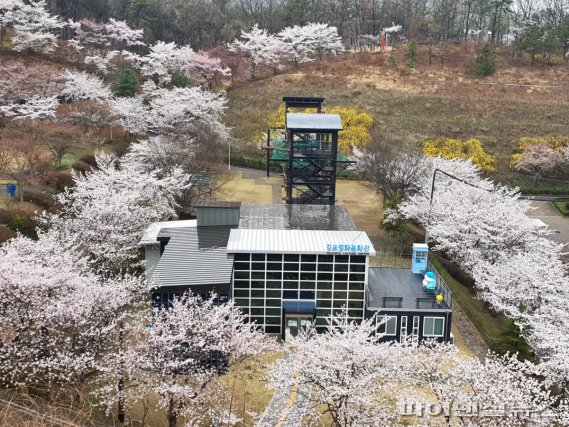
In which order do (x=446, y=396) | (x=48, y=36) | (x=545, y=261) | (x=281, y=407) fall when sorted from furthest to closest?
(x=48, y=36) < (x=545, y=261) < (x=281, y=407) < (x=446, y=396)

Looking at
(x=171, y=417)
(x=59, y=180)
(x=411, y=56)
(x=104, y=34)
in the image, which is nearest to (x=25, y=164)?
(x=59, y=180)

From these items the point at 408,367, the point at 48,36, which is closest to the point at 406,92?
the point at 48,36

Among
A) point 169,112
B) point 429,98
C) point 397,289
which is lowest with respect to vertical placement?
point 397,289

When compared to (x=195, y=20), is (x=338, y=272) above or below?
below

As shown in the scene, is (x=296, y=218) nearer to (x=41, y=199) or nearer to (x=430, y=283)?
(x=430, y=283)

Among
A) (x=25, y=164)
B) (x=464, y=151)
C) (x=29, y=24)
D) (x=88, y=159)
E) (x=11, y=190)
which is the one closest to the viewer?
(x=11, y=190)

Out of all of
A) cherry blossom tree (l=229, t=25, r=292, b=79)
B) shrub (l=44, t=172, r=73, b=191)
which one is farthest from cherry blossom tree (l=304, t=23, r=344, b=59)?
shrub (l=44, t=172, r=73, b=191)

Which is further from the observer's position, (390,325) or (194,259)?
(390,325)

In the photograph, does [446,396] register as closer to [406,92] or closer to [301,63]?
[406,92]
